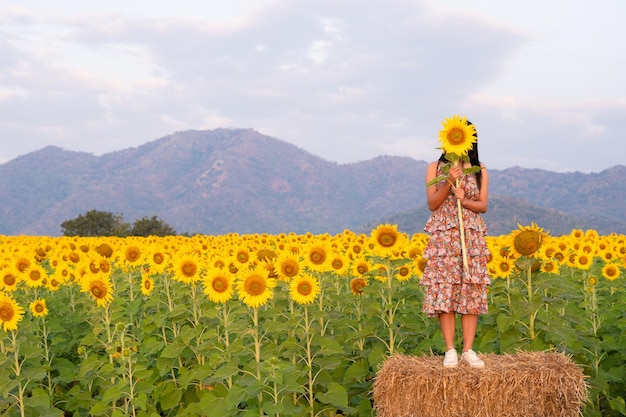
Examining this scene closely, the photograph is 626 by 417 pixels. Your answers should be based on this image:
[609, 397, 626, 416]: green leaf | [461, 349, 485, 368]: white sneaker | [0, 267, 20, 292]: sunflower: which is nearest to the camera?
[461, 349, 485, 368]: white sneaker

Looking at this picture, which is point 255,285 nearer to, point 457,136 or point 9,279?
point 457,136

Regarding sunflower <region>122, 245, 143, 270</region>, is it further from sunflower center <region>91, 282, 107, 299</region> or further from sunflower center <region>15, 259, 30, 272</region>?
sunflower center <region>15, 259, 30, 272</region>

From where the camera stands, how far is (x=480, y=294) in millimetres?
7363

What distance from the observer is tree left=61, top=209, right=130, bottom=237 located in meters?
60.4

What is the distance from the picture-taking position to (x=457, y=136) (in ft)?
23.9

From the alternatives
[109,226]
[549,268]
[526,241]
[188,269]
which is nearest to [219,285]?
[188,269]

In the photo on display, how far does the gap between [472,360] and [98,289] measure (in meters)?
5.12

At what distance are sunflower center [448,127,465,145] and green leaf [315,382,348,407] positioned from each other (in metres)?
2.90

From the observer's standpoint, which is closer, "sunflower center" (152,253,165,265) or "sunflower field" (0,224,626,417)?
"sunflower field" (0,224,626,417)

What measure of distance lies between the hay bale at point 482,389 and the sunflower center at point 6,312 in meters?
4.89

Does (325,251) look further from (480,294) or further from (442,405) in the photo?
(442,405)

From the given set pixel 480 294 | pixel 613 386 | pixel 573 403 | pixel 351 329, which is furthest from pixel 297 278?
pixel 613 386

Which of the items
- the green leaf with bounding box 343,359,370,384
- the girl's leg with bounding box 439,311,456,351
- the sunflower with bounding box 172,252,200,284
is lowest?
the green leaf with bounding box 343,359,370,384

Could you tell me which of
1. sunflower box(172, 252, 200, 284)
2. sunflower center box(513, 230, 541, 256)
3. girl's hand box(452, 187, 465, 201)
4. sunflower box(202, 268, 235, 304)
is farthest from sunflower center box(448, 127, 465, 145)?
sunflower box(172, 252, 200, 284)
